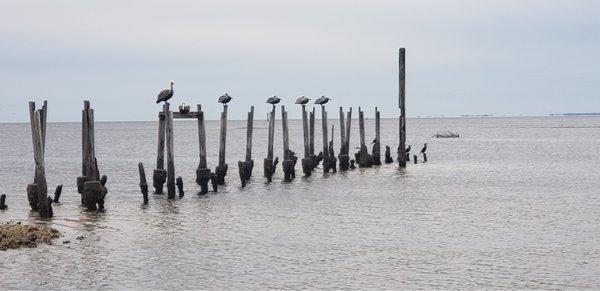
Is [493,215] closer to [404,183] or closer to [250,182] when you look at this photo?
[404,183]

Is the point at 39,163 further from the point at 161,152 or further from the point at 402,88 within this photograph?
the point at 402,88

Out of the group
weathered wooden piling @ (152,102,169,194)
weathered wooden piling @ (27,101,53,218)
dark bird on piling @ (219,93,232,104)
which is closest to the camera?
weathered wooden piling @ (27,101,53,218)

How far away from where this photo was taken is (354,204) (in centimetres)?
2750

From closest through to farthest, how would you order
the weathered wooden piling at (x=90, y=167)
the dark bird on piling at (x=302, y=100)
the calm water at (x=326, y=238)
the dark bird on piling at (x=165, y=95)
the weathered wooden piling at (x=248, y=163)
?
1. the calm water at (x=326, y=238)
2. the weathered wooden piling at (x=90, y=167)
3. the dark bird on piling at (x=165, y=95)
4. the weathered wooden piling at (x=248, y=163)
5. the dark bird on piling at (x=302, y=100)

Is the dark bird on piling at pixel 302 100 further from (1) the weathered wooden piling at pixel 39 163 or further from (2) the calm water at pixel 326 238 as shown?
(1) the weathered wooden piling at pixel 39 163

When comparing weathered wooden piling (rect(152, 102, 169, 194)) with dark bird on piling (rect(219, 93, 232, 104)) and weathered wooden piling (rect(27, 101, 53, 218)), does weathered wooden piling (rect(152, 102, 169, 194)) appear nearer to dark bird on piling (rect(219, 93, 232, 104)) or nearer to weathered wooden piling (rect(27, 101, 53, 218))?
weathered wooden piling (rect(27, 101, 53, 218))

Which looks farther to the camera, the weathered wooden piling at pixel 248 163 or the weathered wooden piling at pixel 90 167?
the weathered wooden piling at pixel 248 163

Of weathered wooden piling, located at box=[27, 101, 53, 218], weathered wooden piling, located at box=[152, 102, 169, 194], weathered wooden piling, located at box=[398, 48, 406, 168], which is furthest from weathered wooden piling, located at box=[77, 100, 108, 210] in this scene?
weathered wooden piling, located at box=[398, 48, 406, 168]

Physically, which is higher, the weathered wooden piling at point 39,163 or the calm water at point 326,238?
the weathered wooden piling at point 39,163

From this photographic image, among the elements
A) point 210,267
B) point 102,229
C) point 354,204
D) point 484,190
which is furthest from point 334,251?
point 484,190

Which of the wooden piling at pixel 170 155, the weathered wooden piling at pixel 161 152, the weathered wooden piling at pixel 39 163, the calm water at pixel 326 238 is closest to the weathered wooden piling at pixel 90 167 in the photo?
the calm water at pixel 326 238

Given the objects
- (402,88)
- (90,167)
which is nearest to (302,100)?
(402,88)

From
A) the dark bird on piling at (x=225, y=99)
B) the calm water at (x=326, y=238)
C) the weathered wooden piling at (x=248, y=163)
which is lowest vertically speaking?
the calm water at (x=326, y=238)

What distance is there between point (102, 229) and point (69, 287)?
6759 mm
